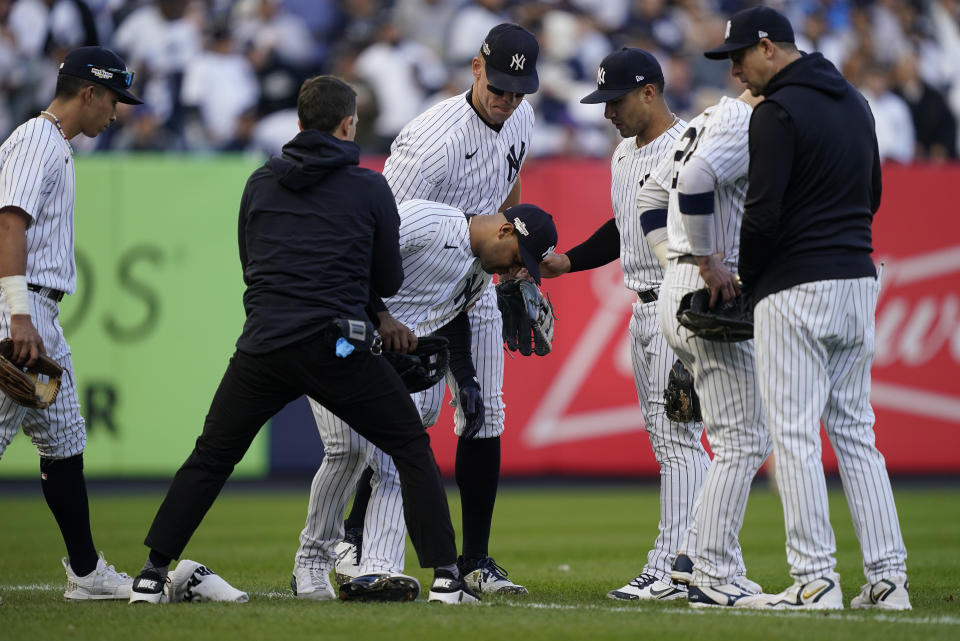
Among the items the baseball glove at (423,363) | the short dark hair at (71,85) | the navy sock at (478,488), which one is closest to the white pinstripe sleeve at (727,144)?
the baseball glove at (423,363)

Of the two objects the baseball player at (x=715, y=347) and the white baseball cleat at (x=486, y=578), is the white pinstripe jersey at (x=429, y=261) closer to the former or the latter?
the baseball player at (x=715, y=347)

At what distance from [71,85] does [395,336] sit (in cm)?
202

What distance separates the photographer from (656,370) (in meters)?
6.54

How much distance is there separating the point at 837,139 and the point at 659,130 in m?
1.47

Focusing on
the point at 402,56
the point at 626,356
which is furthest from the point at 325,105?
the point at 402,56

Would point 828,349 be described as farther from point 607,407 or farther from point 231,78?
point 231,78

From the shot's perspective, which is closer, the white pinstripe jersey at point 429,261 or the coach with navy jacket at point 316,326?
the coach with navy jacket at point 316,326

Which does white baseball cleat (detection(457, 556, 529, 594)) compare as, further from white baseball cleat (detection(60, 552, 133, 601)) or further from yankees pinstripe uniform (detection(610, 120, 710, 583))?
white baseball cleat (detection(60, 552, 133, 601))

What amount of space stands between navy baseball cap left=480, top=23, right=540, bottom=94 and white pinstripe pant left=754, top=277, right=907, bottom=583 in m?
1.92

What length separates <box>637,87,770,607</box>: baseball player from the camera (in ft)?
18.3

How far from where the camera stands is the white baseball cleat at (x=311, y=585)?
6.09m

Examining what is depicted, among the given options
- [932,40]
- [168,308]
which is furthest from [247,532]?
[932,40]

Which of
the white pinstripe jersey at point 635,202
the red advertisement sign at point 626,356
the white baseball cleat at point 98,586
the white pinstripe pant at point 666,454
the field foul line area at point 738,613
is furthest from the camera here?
the red advertisement sign at point 626,356

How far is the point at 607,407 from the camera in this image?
43.5 feet
